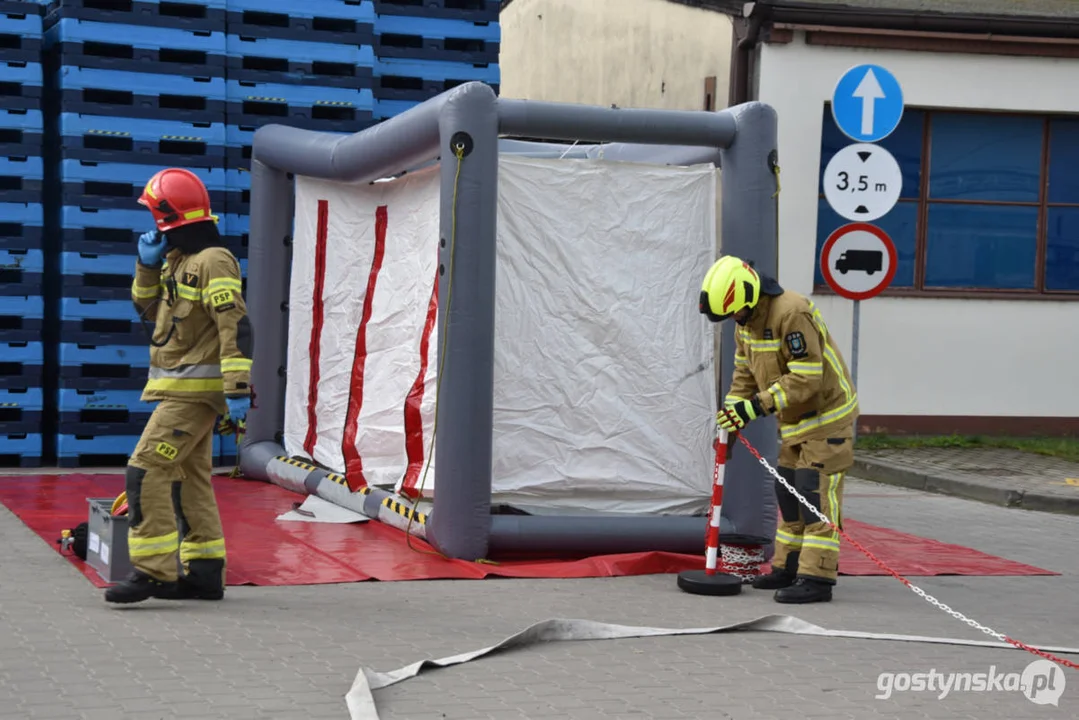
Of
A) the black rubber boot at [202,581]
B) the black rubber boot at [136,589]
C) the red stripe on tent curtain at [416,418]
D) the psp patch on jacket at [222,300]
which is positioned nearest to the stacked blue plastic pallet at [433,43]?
the red stripe on tent curtain at [416,418]

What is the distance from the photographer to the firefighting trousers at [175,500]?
729 centimetres

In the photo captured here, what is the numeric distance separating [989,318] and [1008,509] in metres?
4.71

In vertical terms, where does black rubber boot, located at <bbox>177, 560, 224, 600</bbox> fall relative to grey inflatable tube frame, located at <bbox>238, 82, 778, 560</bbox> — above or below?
below

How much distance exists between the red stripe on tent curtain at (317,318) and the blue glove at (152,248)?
13.3ft

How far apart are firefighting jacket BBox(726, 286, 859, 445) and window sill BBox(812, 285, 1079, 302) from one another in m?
8.70

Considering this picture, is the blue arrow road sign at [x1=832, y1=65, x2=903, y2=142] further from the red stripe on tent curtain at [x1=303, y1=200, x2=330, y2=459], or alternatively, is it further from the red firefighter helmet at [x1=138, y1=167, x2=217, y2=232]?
the red firefighter helmet at [x1=138, y1=167, x2=217, y2=232]

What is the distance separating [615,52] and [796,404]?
1362cm

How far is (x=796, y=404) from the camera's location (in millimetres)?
8242

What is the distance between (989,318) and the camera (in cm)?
1705

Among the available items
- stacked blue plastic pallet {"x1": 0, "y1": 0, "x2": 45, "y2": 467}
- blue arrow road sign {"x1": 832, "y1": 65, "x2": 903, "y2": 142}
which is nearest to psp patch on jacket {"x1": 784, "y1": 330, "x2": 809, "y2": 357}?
blue arrow road sign {"x1": 832, "y1": 65, "x2": 903, "y2": 142}

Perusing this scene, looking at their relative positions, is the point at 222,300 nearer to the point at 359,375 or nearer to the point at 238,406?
the point at 238,406

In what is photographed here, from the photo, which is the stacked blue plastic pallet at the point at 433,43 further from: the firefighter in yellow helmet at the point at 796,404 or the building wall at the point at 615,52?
the firefighter in yellow helmet at the point at 796,404

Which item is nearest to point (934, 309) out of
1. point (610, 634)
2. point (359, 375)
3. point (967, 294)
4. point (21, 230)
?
point (967, 294)

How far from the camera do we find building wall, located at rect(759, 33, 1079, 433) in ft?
55.2
